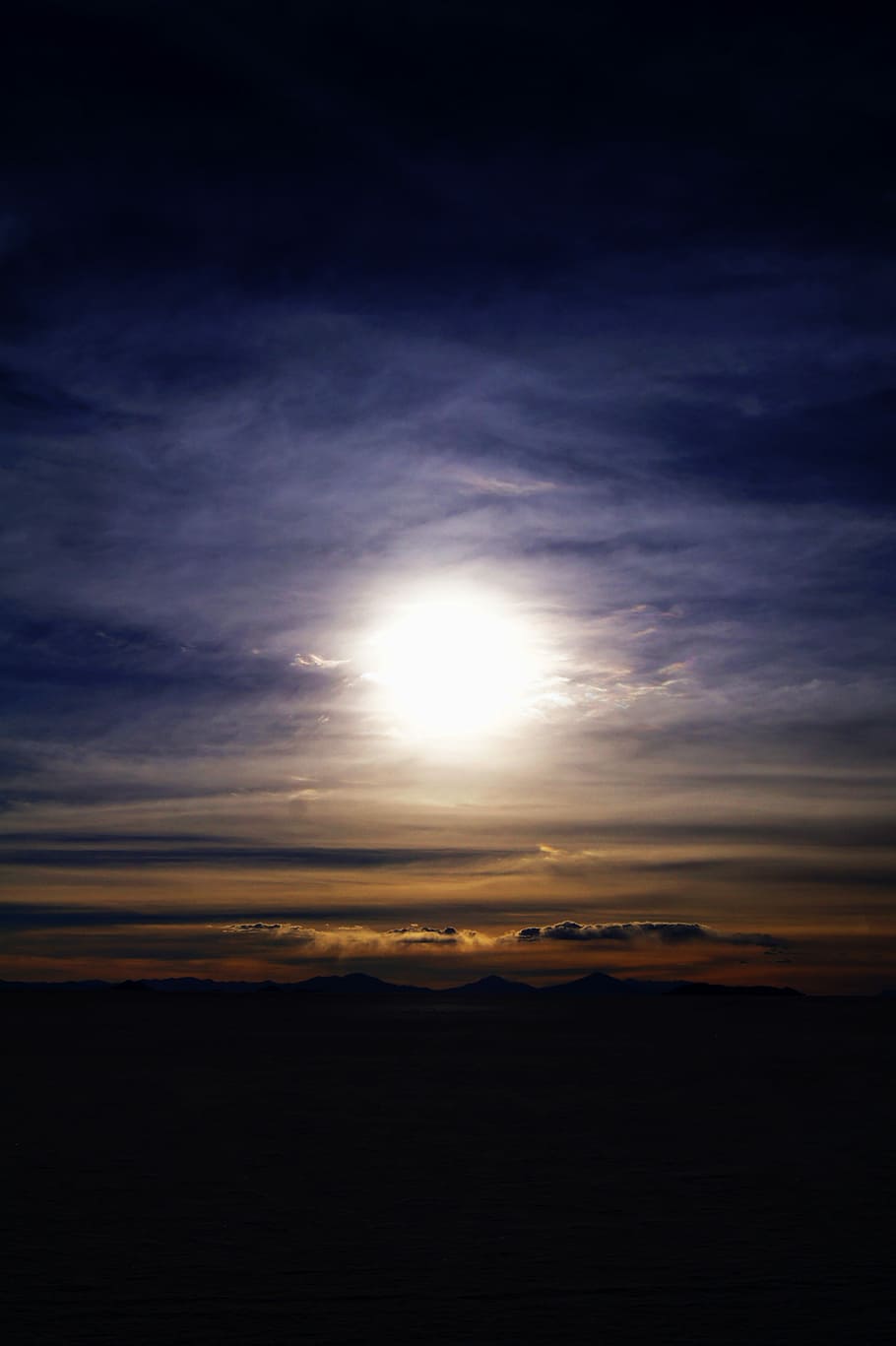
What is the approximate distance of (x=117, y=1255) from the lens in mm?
25578

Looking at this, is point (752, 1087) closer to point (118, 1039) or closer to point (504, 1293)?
point (504, 1293)

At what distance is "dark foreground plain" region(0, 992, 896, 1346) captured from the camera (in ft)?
68.4

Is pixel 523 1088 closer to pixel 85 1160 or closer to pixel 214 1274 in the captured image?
pixel 85 1160

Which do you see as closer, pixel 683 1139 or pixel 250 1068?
pixel 683 1139

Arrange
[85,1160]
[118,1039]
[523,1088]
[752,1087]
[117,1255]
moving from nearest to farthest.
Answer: [117,1255]
[85,1160]
[523,1088]
[752,1087]
[118,1039]

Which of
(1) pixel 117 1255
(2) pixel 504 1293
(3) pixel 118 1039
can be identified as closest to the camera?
(2) pixel 504 1293

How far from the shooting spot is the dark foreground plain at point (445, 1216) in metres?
20.9

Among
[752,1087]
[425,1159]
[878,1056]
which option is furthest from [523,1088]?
[878,1056]

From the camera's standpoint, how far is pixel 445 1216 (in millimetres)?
29922

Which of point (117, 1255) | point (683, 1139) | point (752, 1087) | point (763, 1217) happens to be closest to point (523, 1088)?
point (752, 1087)

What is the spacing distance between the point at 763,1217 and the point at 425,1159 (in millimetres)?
13904

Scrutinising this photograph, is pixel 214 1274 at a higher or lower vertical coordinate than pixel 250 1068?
A: higher

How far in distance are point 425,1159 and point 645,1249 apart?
51.1 ft

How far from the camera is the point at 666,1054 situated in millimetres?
121438
